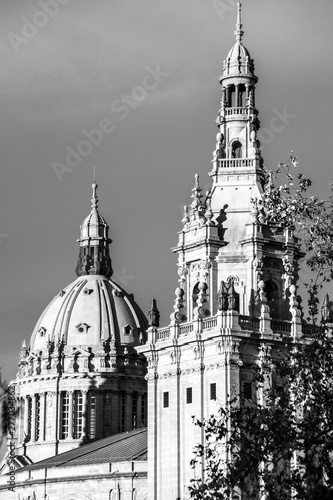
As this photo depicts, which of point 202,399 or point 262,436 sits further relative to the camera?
point 202,399

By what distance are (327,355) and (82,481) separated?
288ft

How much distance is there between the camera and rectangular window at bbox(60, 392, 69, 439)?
196250 millimetres

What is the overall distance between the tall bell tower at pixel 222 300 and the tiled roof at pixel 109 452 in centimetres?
2192

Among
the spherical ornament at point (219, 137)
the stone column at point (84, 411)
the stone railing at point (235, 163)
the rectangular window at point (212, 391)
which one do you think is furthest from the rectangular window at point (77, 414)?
the rectangular window at point (212, 391)

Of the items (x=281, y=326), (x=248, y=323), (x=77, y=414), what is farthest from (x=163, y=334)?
(x=77, y=414)

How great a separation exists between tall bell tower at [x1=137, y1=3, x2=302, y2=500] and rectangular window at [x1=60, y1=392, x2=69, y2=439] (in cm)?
6176

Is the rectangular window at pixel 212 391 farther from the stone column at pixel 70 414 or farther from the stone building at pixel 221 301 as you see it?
the stone column at pixel 70 414

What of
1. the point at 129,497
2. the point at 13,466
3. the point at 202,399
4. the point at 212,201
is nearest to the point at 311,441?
the point at 202,399

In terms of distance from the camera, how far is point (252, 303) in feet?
433

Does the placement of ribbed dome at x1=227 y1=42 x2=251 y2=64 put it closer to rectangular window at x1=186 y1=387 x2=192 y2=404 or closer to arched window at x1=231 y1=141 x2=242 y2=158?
arched window at x1=231 y1=141 x2=242 y2=158

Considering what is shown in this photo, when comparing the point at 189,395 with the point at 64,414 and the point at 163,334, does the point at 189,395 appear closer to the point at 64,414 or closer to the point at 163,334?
the point at 163,334

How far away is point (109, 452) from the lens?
160 metres

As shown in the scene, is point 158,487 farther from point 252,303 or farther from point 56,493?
point 56,493

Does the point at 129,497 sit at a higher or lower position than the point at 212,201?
lower
